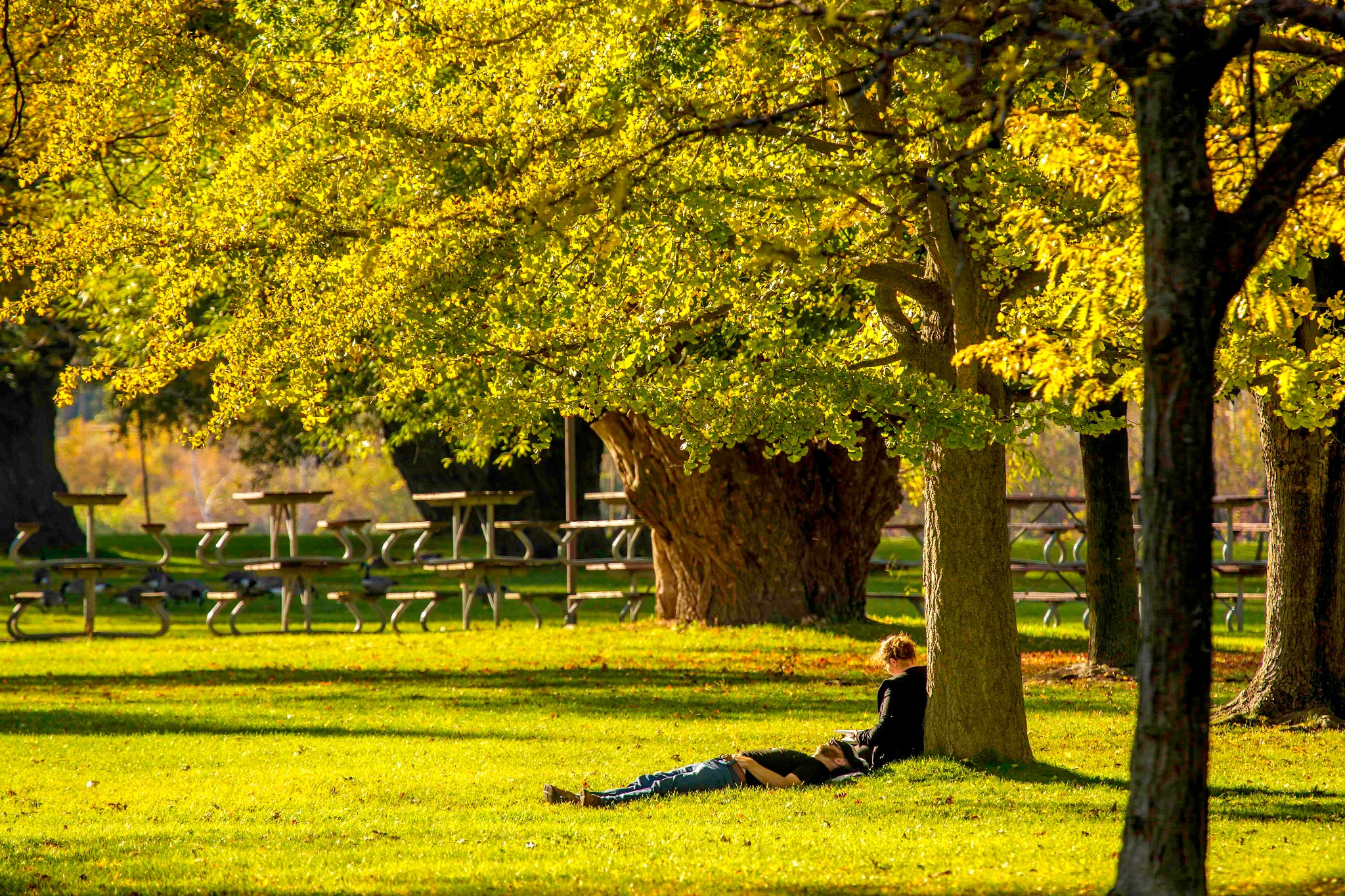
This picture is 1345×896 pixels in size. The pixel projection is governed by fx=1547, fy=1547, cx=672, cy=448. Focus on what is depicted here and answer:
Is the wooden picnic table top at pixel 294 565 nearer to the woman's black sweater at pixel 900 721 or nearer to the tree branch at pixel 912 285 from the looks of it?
the woman's black sweater at pixel 900 721

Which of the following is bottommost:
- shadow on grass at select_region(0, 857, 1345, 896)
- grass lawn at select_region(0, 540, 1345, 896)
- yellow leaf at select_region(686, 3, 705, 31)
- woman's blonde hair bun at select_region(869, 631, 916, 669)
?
grass lawn at select_region(0, 540, 1345, 896)

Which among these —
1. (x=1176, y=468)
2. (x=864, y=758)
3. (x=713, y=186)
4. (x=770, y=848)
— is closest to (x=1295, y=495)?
(x=864, y=758)

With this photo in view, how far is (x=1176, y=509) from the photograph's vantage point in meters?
5.23

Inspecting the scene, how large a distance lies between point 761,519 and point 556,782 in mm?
9984

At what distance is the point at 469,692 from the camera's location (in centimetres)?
1528

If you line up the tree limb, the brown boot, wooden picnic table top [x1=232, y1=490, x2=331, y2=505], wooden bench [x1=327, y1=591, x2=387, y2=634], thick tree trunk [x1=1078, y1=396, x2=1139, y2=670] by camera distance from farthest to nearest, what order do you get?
wooden bench [x1=327, y1=591, x2=387, y2=634] < wooden picnic table top [x1=232, y1=490, x2=331, y2=505] < thick tree trunk [x1=1078, y1=396, x2=1139, y2=670] < the tree limb < the brown boot

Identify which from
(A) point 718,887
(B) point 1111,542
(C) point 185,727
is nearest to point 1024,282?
(A) point 718,887

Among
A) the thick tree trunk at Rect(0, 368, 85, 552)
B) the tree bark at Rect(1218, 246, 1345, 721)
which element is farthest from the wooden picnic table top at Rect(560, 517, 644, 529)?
the thick tree trunk at Rect(0, 368, 85, 552)

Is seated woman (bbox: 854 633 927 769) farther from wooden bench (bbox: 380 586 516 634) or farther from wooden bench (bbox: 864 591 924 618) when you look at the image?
wooden bench (bbox: 380 586 516 634)

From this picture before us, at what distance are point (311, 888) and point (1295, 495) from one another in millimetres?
8402

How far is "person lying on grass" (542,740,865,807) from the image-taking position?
9031mm

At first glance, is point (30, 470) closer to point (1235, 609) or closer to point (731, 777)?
point (1235, 609)

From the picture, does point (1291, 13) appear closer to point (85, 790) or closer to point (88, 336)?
point (85, 790)

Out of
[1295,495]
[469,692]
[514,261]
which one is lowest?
[469,692]
